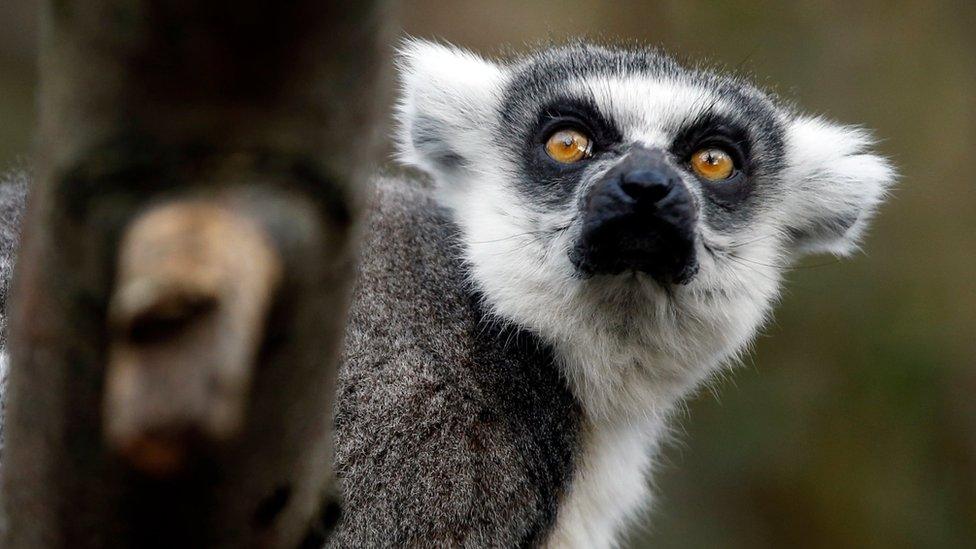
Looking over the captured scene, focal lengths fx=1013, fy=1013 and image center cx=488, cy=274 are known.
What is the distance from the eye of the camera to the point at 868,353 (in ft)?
27.5

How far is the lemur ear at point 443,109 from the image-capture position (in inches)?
172

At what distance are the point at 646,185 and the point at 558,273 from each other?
555 mm

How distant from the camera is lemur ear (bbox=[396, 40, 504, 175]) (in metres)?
4.38

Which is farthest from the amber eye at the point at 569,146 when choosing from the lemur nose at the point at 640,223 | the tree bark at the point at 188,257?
the tree bark at the point at 188,257

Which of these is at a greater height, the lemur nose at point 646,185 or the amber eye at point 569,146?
the lemur nose at point 646,185

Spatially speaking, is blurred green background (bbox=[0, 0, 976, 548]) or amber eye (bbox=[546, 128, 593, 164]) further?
blurred green background (bbox=[0, 0, 976, 548])

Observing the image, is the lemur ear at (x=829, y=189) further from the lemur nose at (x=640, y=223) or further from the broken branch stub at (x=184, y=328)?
the broken branch stub at (x=184, y=328)

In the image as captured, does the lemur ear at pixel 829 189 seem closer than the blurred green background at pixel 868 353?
Yes

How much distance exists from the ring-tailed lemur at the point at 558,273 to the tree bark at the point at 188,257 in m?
1.70

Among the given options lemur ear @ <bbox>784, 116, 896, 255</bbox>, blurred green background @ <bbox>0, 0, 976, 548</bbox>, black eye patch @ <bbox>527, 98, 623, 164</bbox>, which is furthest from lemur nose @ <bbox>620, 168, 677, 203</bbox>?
blurred green background @ <bbox>0, 0, 976, 548</bbox>

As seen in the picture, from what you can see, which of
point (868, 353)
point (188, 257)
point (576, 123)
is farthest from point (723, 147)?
point (868, 353)

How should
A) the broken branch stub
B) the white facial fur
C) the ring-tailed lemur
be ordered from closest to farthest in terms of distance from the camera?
the broken branch stub, the ring-tailed lemur, the white facial fur

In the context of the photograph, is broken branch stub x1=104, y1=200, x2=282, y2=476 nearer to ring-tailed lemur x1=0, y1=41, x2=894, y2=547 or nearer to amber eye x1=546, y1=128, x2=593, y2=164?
ring-tailed lemur x1=0, y1=41, x2=894, y2=547

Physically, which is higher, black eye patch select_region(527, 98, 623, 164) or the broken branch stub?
the broken branch stub
